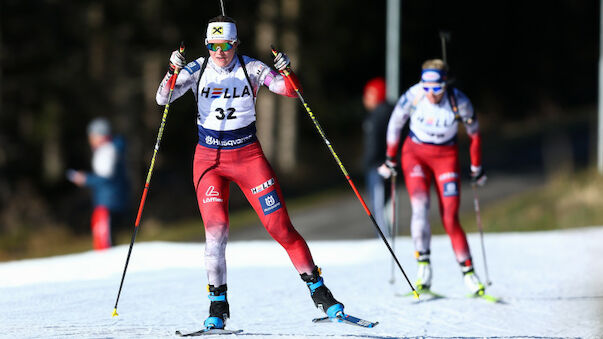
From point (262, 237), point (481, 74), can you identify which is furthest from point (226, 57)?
point (481, 74)

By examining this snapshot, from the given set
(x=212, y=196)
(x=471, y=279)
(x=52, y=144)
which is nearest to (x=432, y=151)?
(x=471, y=279)

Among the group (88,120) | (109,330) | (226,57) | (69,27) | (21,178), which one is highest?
(69,27)

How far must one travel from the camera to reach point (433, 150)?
8781mm

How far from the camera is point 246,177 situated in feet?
22.0

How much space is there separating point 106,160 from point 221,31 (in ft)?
16.3

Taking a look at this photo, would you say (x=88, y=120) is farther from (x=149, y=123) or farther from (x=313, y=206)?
(x=313, y=206)

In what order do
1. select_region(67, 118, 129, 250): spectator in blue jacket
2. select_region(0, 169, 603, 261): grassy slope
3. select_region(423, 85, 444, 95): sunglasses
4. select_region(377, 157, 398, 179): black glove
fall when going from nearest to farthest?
select_region(423, 85, 444, 95): sunglasses
select_region(377, 157, 398, 179): black glove
select_region(67, 118, 129, 250): spectator in blue jacket
select_region(0, 169, 603, 261): grassy slope

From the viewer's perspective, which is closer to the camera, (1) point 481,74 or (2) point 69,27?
(2) point 69,27

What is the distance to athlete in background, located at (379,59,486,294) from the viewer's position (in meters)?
8.62

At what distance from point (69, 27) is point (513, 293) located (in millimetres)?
20151

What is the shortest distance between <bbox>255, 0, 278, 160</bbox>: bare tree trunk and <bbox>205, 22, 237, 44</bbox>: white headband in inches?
701

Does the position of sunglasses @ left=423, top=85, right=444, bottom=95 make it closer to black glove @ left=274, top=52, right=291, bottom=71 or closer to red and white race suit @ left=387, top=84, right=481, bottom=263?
red and white race suit @ left=387, top=84, right=481, bottom=263

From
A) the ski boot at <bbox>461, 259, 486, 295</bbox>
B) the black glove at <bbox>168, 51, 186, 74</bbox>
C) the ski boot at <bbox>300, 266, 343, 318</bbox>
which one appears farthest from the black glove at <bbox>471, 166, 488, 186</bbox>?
the black glove at <bbox>168, 51, 186, 74</bbox>

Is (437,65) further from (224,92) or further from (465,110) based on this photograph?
(224,92)
